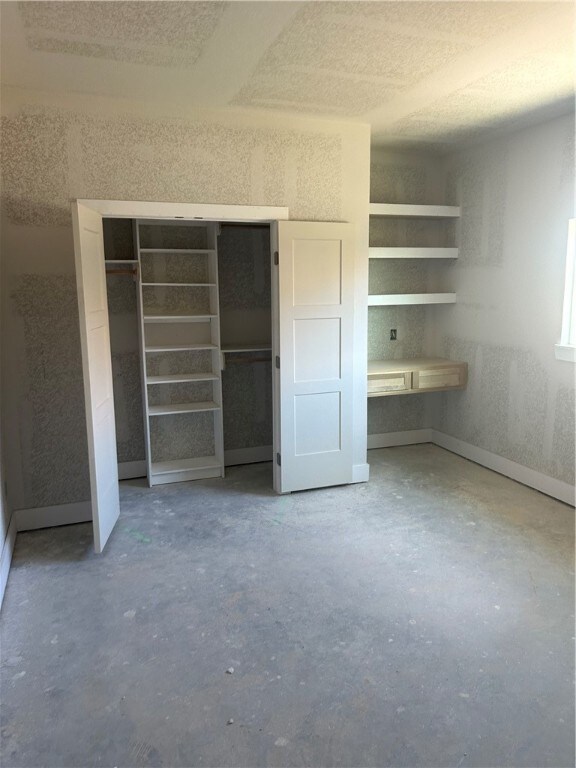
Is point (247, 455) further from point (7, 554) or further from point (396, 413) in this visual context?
point (7, 554)

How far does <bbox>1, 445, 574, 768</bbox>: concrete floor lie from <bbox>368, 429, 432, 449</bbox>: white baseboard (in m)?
1.29

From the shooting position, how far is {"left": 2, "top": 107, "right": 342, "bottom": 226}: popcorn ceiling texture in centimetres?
313

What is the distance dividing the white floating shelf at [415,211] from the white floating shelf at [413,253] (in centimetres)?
29

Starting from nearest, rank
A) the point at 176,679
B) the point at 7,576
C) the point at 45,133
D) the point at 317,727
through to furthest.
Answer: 1. the point at 317,727
2. the point at 176,679
3. the point at 7,576
4. the point at 45,133

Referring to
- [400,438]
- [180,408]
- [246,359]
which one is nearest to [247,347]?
[246,359]

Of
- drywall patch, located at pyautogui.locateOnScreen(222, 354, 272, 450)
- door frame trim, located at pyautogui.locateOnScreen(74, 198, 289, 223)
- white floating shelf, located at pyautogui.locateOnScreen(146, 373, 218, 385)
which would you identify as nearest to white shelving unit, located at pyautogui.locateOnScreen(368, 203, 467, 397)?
drywall patch, located at pyautogui.locateOnScreen(222, 354, 272, 450)

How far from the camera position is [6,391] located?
3281mm

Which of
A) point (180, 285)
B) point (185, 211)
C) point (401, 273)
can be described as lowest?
point (180, 285)

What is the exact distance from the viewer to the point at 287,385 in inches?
150

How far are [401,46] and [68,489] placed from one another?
3179 millimetres

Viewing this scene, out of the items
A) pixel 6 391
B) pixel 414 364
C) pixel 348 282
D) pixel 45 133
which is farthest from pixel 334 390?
pixel 45 133

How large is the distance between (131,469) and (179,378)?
88cm

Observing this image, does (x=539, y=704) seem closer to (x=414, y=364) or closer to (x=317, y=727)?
(x=317, y=727)

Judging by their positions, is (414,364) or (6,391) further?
(414,364)
